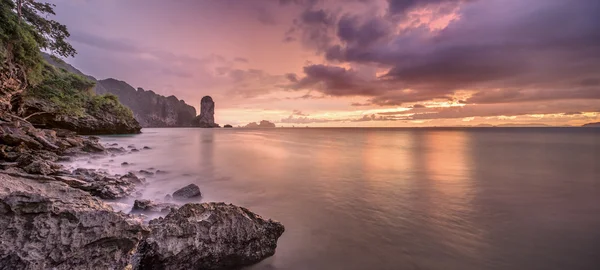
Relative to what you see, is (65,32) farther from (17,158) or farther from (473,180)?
(473,180)

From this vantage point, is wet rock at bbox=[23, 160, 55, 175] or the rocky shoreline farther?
wet rock at bbox=[23, 160, 55, 175]

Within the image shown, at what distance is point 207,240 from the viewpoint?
13.2 feet

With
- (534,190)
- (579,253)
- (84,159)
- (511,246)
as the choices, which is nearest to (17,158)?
(84,159)

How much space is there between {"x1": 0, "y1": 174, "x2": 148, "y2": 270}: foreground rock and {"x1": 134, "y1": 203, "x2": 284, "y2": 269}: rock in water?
317mm

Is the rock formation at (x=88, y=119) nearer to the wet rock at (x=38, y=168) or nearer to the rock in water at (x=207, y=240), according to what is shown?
the wet rock at (x=38, y=168)

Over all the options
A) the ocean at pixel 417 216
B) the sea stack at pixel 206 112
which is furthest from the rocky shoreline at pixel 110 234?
the sea stack at pixel 206 112

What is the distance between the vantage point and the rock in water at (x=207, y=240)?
368cm

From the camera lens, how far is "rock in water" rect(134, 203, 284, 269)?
12.1ft

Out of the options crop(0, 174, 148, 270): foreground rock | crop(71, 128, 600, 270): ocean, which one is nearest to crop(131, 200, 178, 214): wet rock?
crop(71, 128, 600, 270): ocean

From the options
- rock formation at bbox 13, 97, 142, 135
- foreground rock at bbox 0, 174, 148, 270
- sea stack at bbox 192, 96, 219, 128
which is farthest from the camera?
sea stack at bbox 192, 96, 219, 128

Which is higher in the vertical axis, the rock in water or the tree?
the tree

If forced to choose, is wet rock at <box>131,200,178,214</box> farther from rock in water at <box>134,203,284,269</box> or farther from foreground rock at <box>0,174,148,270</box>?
Answer: foreground rock at <box>0,174,148,270</box>

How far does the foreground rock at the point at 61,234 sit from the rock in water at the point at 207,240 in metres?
0.32

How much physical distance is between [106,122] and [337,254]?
53.8 m
